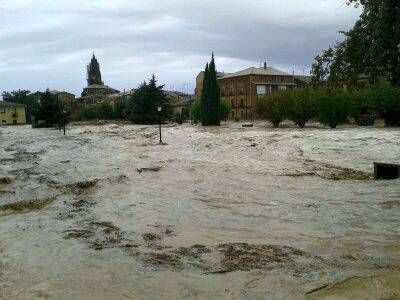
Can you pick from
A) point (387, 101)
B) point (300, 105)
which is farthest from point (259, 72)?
point (387, 101)

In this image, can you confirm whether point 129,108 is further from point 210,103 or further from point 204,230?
point 204,230

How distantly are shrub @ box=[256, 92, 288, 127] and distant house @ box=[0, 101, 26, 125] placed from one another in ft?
239

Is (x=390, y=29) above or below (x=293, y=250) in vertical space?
above

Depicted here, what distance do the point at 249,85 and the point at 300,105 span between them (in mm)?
42084

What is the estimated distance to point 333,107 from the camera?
34531mm

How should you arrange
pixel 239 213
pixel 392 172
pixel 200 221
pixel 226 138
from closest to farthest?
pixel 200 221 → pixel 239 213 → pixel 392 172 → pixel 226 138

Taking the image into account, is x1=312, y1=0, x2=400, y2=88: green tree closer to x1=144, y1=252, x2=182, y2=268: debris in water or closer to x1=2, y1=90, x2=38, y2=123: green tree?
x1=144, y1=252, x2=182, y2=268: debris in water

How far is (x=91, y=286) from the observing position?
666cm

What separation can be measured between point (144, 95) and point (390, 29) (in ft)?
161

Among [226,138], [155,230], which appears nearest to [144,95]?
[226,138]

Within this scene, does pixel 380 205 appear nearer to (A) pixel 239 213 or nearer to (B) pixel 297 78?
(A) pixel 239 213

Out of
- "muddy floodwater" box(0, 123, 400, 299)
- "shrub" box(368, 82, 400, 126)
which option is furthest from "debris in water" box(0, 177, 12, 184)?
"shrub" box(368, 82, 400, 126)

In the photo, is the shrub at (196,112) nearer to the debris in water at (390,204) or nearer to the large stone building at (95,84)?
the debris in water at (390,204)

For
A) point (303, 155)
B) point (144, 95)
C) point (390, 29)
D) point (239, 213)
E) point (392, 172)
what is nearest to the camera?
point (390, 29)
